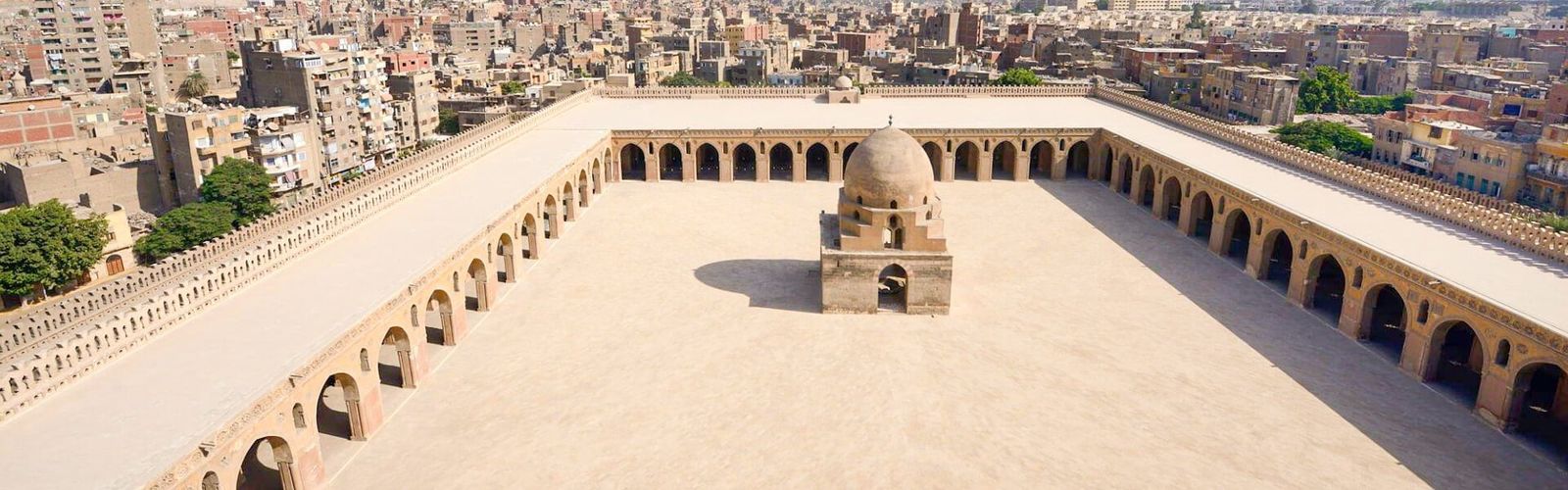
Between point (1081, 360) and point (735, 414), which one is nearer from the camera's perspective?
point (735, 414)

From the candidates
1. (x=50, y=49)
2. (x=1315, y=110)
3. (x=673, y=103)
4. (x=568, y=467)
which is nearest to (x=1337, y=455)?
(x=568, y=467)

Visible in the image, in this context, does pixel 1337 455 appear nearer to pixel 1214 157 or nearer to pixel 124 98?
pixel 1214 157

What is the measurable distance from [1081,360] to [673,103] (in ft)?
101

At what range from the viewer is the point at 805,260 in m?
28.5

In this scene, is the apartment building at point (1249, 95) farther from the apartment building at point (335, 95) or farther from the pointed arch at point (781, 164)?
the apartment building at point (335, 95)

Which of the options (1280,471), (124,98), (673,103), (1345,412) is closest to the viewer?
(1280,471)

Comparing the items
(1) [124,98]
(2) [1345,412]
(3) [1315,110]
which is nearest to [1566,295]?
(2) [1345,412]

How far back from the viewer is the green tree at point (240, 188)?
4366 centimetres

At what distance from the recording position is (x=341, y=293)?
19.5m

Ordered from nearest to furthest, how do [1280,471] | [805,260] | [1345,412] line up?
[1280,471] → [1345,412] → [805,260]

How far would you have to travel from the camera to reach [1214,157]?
33500 millimetres

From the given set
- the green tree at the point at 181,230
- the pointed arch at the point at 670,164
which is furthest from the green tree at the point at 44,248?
the pointed arch at the point at 670,164

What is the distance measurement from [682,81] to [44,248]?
56.9 meters

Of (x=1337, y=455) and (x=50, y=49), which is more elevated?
(x=50, y=49)
